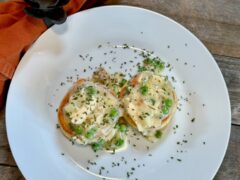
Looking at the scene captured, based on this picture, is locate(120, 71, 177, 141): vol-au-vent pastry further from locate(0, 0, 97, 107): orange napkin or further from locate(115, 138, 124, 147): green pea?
locate(0, 0, 97, 107): orange napkin

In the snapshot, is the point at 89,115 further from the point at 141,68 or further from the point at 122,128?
the point at 141,68

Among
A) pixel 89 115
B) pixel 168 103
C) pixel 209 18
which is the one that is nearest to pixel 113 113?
pixel 89 115

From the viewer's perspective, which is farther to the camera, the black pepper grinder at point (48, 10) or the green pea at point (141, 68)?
the green pea at point (141, 68)

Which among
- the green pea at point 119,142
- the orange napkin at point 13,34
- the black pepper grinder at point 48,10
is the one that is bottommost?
the green pea at point 119,142

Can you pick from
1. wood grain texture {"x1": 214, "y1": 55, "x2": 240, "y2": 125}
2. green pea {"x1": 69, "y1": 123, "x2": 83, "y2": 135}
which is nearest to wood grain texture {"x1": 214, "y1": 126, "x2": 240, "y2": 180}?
wood grain texture {"x1": 214, "y1": 55, "x2": 240, "y2": 125}

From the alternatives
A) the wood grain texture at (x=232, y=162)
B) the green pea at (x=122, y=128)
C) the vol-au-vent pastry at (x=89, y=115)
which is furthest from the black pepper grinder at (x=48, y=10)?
the wood grain texture at (x=232, y=162)

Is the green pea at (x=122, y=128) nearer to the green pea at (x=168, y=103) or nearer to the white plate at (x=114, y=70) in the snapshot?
the white plate at (x=114, y=70)

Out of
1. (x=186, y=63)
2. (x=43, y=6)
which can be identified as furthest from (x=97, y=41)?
(x=186, y=63)

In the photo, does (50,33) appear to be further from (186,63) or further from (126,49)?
(186,63)
